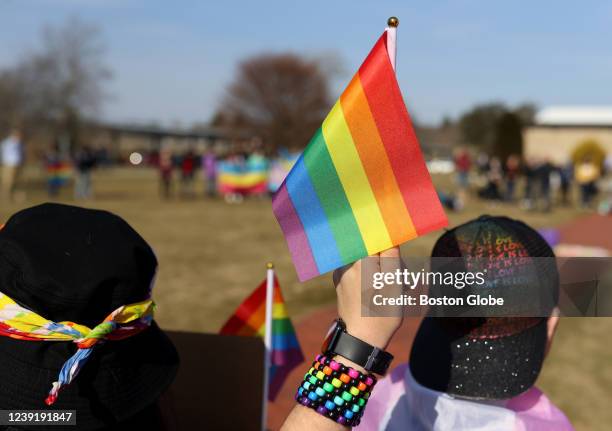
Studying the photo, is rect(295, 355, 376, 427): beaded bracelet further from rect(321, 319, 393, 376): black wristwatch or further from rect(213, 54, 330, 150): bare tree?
rect(213, 54, 330, 150): bare tree

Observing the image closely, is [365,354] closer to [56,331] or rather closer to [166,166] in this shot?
[56,331]

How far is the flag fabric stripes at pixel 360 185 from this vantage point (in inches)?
47.1

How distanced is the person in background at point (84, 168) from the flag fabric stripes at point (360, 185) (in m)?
16.8

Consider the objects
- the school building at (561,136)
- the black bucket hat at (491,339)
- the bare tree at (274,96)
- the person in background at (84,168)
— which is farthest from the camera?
the bare tree at (274,96)

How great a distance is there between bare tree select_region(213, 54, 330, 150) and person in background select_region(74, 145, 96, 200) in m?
53.3

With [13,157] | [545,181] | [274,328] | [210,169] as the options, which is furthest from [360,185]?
[210,169]

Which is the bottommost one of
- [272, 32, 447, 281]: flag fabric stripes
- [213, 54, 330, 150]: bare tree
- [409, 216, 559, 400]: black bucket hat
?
[409, 216, 559, 400]: black bucket hat

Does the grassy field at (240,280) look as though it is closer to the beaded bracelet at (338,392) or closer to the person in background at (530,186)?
the person in background at (530,186)

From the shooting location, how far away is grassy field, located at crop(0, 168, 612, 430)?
4914mm

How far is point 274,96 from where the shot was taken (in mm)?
72375

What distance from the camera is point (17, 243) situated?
4.19 feet

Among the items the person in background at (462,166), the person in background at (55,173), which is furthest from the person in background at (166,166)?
the person in background at (462,166)

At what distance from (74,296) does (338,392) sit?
59cm

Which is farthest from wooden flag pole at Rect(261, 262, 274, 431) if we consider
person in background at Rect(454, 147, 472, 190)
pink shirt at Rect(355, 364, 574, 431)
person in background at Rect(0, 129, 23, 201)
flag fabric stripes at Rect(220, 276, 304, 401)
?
person in background at Rect(454, 147, 472, 190)
